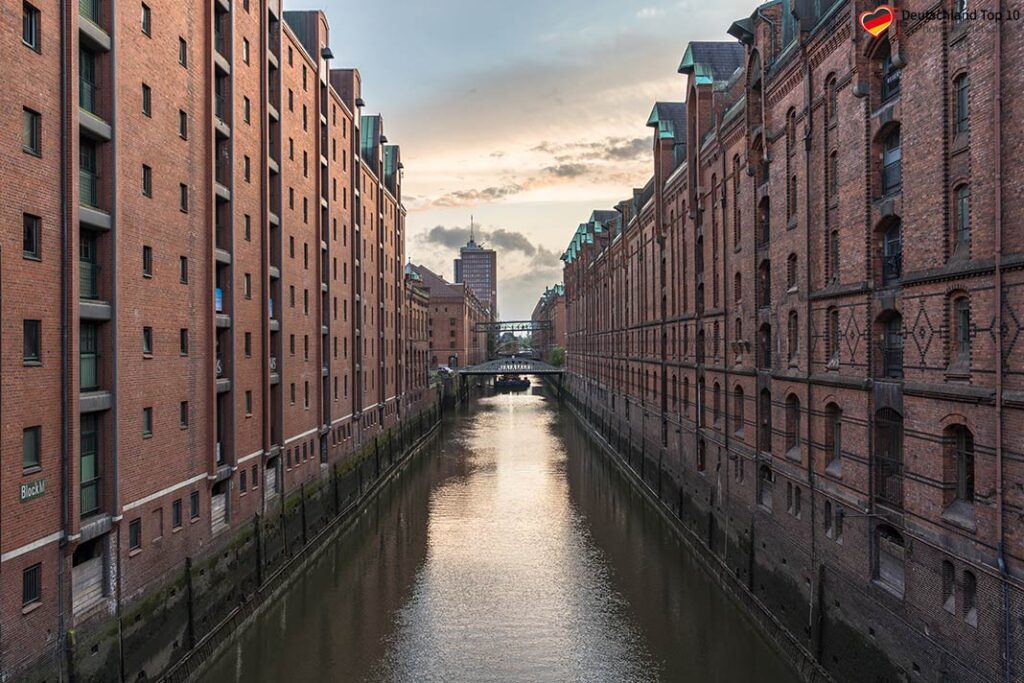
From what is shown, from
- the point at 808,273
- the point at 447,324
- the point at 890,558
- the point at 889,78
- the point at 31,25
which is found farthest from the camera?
the point at 447,324

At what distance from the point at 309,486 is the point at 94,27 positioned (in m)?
18.6

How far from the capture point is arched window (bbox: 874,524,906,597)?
1391 centimetres

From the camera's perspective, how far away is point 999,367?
10.7 meters

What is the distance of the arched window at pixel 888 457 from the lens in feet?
46.8

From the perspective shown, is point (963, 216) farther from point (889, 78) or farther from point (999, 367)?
point (889, 78)

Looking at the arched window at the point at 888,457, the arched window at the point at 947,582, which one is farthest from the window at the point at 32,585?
the arched window at the point at 888,457

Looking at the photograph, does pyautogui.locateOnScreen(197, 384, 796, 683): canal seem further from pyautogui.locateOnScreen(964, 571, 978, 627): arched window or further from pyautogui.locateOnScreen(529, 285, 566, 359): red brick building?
pyautogui.locateOnScreen(529, 285, 566, 359): red brick building

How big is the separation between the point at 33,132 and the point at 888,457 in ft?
55.4

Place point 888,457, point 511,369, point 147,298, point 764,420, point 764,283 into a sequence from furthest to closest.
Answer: point 511,369 < point 764,283 < point 764,420 < point 147,298 < point 888,457

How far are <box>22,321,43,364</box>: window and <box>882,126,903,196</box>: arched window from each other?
16.0 metres

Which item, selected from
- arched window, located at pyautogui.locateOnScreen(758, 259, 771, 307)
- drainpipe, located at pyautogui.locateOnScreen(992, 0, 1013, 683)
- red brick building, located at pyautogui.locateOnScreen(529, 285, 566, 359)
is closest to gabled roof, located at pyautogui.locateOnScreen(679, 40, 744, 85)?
arched window, located at pyautogui.locateOnScreen(758, 259, 771, 307)

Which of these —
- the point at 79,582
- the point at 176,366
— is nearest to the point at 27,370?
the point at 79,582

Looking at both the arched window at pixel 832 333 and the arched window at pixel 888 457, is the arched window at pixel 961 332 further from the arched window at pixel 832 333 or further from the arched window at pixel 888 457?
the arched window at pixel 832 333

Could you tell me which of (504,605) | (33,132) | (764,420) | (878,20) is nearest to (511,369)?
(504,605)
